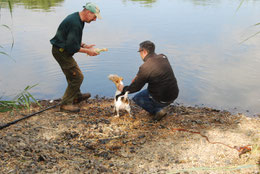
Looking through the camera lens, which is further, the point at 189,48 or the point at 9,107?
the point at 189,48

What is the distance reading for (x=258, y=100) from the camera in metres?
7.88

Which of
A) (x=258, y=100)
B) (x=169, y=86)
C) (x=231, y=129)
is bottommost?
(x=258, y=100)

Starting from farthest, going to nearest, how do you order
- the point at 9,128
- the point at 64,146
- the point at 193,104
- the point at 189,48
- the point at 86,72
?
the point at 189,48
the point at 86,72
the point at 193,104
the point at 9,128
the point at 64,146

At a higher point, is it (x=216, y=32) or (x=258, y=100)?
(x=216, y=32)

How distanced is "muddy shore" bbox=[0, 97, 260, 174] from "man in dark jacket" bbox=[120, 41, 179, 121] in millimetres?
392

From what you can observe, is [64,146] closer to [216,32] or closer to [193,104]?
[193,104]

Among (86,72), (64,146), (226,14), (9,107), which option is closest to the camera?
(9,107)

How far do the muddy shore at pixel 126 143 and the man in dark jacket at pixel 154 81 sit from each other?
15.4 inches

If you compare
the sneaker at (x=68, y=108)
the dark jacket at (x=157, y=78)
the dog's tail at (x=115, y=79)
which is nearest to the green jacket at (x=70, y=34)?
the dog's tail at (x=115, y=79)

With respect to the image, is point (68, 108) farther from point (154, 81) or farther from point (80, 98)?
point (154, 81)

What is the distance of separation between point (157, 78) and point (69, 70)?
6.60 feet

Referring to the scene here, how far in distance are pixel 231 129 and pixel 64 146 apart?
3360mm

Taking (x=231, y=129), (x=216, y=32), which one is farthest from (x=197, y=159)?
(x=216, y=32)

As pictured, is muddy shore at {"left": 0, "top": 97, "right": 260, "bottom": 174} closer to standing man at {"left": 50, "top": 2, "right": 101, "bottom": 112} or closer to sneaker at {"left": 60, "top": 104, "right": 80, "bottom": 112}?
sneaker at {"left": 60, "top": 104, "right": 80, "bottom": 112}
